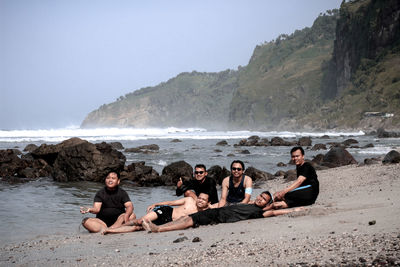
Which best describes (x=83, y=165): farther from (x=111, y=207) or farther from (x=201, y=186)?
(x=201, y=186)

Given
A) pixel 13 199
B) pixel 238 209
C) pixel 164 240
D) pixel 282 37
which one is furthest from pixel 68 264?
pixel 282 37

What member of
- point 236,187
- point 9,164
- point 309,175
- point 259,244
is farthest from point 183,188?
point 9,164

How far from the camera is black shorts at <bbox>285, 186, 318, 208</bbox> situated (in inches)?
303

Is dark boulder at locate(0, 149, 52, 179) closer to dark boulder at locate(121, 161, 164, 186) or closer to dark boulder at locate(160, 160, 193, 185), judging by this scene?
dark boulder at locate(121, 161, 164, 186)

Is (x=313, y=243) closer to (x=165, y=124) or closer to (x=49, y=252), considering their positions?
(x=49, y=252)

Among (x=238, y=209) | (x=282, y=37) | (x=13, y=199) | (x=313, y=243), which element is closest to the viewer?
(x=313, y=243)

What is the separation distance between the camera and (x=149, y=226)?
694cm

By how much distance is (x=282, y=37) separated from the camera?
6860 inches

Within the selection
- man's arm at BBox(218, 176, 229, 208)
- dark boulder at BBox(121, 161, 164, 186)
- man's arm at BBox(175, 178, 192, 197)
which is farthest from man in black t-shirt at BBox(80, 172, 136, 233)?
dark boulder at BBox(121, 161, 164, 186)

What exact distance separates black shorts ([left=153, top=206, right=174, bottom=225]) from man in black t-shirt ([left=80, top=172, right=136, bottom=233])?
0.48 m

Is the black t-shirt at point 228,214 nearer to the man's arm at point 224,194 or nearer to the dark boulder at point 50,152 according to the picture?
the man's arm at point 224,194

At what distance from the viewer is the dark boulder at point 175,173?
15906 millimetres

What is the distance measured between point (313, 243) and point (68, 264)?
3028 mm

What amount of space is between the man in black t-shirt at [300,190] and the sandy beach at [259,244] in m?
0.33
